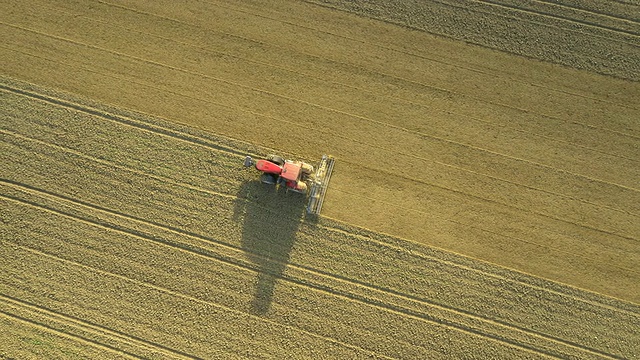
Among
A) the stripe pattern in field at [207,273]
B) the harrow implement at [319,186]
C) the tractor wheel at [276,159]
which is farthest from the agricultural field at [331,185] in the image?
the tractor wheel at [276,159]

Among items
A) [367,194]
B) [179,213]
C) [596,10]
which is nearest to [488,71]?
[596,10]

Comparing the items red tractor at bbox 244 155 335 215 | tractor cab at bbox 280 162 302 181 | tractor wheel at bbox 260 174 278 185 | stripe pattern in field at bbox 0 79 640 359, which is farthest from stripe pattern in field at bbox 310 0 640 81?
stripe pattern in field at bbox 0 79 640 359

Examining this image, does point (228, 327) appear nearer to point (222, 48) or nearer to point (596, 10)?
point (222, 48)

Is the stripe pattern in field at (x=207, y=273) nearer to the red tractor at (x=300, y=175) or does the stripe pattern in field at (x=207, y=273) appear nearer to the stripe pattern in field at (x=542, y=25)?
the red tractor at (x=300, y=175)

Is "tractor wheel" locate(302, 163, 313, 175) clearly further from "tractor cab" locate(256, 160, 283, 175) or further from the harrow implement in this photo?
"tractor cab" locate(256, 160, 283, 175)

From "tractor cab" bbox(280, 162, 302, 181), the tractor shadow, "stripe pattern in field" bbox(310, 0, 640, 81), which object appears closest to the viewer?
"tractor cab" bbox(280, 162, 302, 181)

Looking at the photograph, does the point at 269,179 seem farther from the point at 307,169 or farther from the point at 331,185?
the point at 331,185
